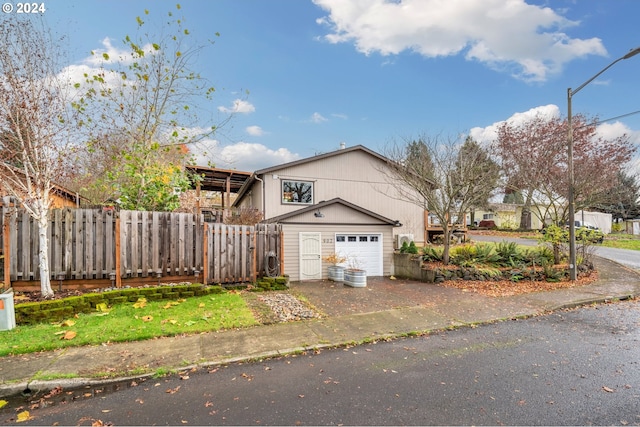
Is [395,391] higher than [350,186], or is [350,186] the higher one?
[350,186]

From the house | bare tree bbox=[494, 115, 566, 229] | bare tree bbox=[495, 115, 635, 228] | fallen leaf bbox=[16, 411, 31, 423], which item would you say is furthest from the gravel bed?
bare tree bbox=[494, 115, 566, 229]

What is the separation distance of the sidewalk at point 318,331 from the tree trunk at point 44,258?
2594 millimetres

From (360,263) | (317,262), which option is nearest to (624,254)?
(360,263)

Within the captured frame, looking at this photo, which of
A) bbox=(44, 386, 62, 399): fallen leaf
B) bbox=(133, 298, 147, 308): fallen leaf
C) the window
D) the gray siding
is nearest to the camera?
bbox=(44, 386, 62, 399): fallen leaf

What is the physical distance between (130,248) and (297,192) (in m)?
8.43

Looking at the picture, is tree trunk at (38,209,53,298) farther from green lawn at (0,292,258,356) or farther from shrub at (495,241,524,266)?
shrub at (495,241,524,266)

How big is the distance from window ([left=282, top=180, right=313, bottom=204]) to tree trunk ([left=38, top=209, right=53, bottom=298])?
9.29m

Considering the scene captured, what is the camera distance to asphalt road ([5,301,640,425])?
10.1 feet

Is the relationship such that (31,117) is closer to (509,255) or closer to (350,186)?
(350,186)

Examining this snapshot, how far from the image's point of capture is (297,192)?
594 inches

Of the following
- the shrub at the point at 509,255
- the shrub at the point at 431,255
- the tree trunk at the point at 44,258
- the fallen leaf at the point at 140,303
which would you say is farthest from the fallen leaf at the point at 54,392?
the shrub at the point at 509,255

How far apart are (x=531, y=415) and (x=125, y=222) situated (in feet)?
28.9

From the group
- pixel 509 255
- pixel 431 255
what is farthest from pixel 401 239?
pixel 509 255

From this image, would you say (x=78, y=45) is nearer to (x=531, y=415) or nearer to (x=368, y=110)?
(x=531, y=415)
